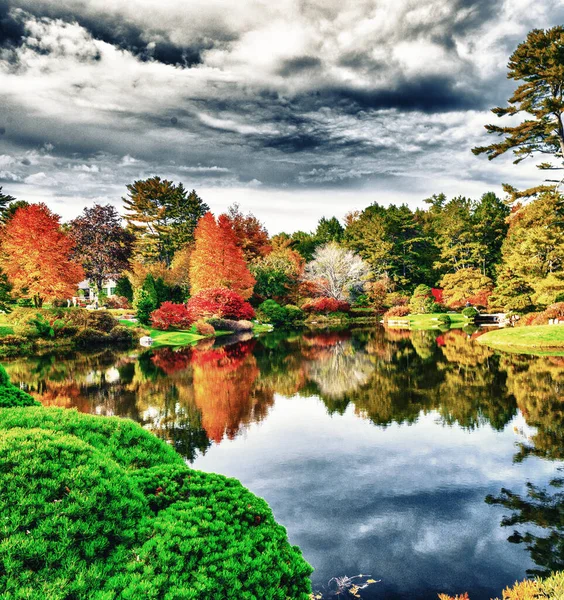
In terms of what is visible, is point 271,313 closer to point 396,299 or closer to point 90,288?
point 396,299

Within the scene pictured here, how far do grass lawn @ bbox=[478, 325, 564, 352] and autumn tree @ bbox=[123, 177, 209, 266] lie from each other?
4254 cm

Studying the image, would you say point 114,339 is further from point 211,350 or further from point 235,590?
point 235,590

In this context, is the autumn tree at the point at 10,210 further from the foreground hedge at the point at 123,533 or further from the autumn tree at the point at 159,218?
the foreground hedge at the point at 123,533

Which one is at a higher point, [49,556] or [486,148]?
[486,148]

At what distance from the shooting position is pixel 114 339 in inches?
1243

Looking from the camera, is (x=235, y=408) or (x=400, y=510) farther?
(x=235, y=408)

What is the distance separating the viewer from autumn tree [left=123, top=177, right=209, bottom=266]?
58219 millimetres

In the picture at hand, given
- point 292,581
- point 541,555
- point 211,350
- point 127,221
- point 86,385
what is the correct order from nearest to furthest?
point 292,581 → point 541,555 → point 86,385 → point 211,350 → point 127,221

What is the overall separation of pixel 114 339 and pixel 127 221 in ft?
110

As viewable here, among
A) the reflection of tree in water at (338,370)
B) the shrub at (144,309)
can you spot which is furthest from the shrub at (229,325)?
the reflection of tree in water at (338,370)

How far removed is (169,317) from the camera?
34.2 meters

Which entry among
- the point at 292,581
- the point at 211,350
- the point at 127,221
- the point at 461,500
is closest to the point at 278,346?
the point at 211,350

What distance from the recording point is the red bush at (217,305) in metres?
36.8

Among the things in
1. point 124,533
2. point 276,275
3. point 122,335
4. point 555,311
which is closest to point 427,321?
point 555,311
